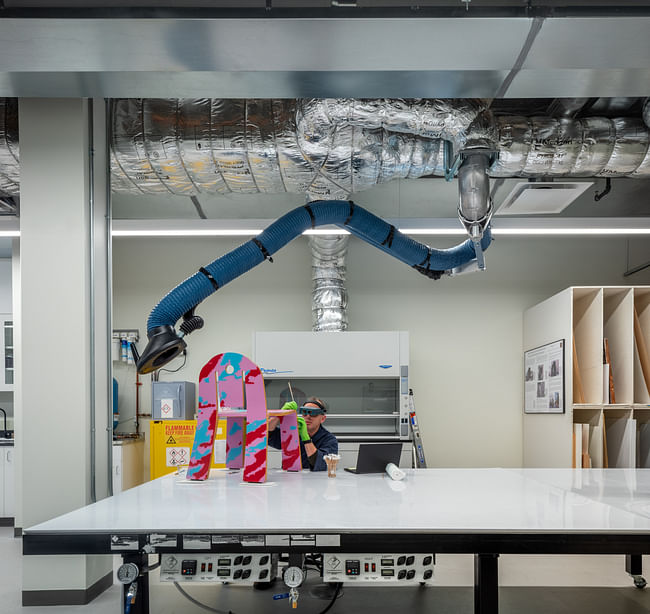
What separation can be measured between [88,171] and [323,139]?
4.92 ft

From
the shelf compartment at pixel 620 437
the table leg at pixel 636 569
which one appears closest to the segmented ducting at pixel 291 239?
the table leg at pixel 636 569

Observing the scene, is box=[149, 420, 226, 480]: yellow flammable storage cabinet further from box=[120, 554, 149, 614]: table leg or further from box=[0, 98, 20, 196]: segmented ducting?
box=[120, 554, 149, 614]: table leg

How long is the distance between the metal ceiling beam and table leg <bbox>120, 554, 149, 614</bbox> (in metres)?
2.17

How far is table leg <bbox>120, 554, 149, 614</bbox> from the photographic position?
8.12 feet

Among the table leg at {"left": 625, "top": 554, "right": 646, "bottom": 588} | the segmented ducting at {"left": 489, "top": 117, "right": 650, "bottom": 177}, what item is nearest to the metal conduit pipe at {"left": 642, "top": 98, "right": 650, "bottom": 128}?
the segmented ducting at {"left": 489, "top": 117, "right": 650, "bottom": 177}

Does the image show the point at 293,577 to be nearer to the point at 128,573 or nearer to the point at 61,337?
the point at 128,573

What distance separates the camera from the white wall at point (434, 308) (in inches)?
310

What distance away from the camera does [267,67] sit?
3.15 metres

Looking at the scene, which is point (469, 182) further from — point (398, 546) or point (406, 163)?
point (398, 546)

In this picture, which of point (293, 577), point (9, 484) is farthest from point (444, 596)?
point (9, 484)

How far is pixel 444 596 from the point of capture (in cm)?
416

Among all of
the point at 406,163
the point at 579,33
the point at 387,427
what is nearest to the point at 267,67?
the point at 579,33

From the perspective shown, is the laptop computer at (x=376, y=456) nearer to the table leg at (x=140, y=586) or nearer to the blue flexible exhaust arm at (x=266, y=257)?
the blue flexible exhaust arm at (x=266, y=257)

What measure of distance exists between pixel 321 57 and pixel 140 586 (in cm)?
239
